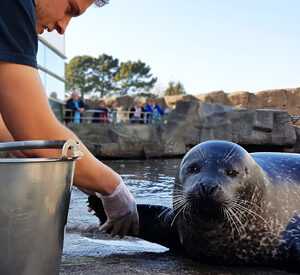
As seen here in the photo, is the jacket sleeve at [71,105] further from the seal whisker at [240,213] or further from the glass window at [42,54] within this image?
the seal whisker at [240,213]

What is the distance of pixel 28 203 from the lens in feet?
3.77

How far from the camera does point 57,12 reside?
1615 mm

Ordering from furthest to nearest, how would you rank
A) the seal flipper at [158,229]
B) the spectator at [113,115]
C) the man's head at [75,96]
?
the spectator at [113,115]
the man's head at [75,96]
the seal flipper at [158,229]

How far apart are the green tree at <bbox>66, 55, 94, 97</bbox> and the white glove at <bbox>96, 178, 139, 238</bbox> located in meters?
39.3

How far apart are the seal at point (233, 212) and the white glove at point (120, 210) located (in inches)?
10.6

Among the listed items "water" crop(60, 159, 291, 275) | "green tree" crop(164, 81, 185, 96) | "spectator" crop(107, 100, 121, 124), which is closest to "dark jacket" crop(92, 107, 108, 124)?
A: "spectator" crop(107, 100, 121, 124)

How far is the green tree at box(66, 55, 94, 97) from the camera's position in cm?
4059

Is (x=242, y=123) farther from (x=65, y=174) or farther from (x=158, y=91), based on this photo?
(x=158, y=91)

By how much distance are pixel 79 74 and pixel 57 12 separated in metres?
40.9

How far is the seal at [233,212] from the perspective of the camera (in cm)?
193

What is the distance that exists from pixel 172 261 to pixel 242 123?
503 inches

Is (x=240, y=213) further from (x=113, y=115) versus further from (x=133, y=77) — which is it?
(x=133, y=77)

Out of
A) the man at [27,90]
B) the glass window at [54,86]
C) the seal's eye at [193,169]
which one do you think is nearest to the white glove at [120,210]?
the man at [27,90]

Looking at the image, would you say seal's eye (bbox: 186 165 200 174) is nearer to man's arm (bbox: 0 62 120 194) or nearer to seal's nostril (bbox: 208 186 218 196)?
seal's nostril (bbox: 208 186 218 196)
